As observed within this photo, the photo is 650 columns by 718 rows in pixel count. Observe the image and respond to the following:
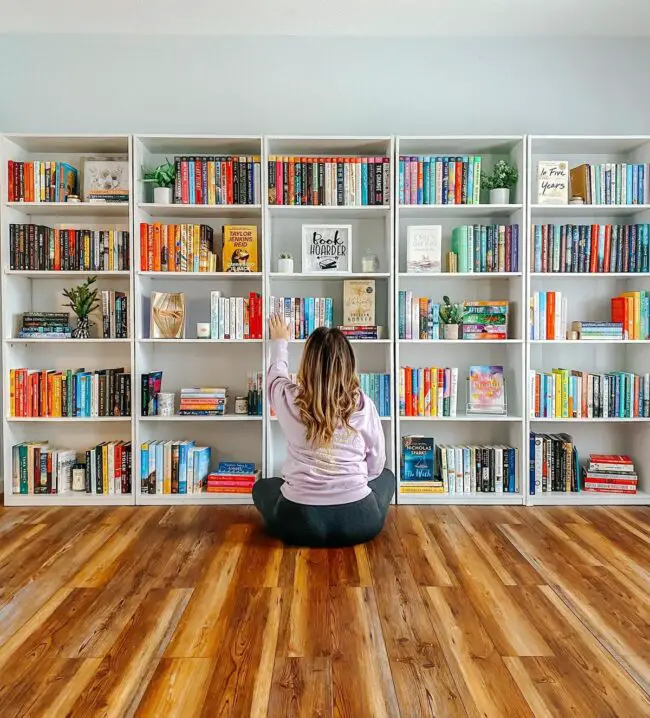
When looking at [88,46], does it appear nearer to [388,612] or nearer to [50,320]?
[50,320]

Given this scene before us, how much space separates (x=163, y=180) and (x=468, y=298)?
2.05m

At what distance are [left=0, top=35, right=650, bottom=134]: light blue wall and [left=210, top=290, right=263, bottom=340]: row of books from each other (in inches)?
45.2

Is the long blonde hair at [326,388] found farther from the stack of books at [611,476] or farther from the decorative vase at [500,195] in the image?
the stack of books at [611,476]

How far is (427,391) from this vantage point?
3.88m

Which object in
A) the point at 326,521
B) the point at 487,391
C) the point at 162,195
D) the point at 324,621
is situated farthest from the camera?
the point at 487,391

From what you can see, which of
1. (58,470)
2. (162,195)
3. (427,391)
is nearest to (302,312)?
(427,391)

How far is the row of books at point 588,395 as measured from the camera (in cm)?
388

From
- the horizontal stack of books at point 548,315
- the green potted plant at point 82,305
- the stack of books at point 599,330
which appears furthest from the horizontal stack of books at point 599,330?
the green potted plant at point 82,305

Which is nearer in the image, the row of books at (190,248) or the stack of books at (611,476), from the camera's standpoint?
the row of books at (190,248)

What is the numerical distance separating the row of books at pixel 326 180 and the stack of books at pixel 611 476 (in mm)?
2101

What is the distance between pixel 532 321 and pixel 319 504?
5.92 feet

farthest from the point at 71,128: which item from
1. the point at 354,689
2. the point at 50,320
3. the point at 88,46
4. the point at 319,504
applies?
the point at 354,689

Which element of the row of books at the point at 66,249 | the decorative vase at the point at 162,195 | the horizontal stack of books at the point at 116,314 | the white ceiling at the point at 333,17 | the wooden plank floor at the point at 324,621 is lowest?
the wooden plank floor at the point at 324,621

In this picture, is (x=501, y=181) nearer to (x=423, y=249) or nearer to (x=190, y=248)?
(x=423, y=249)
